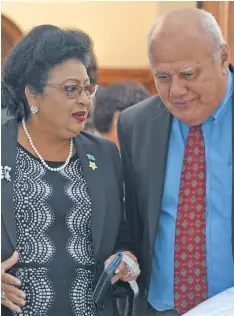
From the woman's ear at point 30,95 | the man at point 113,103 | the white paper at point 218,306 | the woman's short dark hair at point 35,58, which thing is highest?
the woman's short dark hair at point 35,58

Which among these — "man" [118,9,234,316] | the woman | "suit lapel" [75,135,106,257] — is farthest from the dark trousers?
"suit lapel" [75,135,106,257]

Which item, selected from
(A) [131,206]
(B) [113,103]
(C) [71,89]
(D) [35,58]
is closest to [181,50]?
(C) [71,89]

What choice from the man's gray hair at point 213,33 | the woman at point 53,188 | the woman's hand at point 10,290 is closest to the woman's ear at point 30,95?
the woman at point 53,188

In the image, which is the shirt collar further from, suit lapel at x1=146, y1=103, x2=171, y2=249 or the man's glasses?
the man's glasses

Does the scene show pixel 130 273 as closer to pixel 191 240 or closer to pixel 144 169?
pixel 191 240

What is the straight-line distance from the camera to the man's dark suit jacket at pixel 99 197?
2.54m

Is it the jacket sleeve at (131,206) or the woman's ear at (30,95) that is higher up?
the woman's ear at (30,95)

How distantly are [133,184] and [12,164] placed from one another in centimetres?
52

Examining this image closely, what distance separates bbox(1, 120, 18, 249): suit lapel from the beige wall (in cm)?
709

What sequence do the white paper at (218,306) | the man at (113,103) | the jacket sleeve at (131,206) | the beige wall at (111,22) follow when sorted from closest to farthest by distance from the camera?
the white paper at (218,306)
the jacket sleeve at (131,206)
the man at (113,103)
the beige wall at (111,22)

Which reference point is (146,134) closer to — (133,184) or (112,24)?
(133,184)

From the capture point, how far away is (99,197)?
2.69 m

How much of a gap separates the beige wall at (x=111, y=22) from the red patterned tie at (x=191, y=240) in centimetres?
706

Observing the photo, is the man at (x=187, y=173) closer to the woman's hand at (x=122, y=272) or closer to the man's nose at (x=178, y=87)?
the man's nose at (x=178, y=87)
